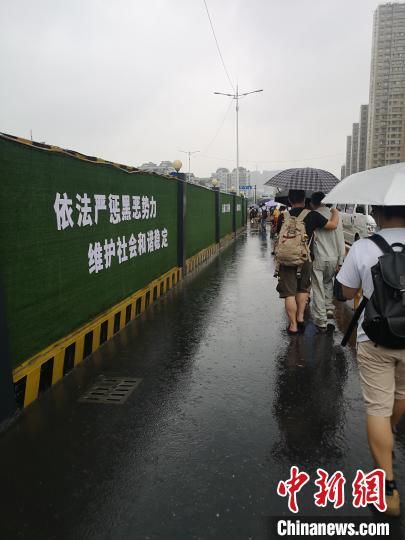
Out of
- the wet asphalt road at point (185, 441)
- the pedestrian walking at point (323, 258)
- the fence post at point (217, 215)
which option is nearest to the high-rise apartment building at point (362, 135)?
the fence post at point (217, 215)

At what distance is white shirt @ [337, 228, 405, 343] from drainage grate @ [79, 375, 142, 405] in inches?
92.7

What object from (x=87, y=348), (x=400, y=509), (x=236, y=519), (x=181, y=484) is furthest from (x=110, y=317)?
(x=400, y=509)

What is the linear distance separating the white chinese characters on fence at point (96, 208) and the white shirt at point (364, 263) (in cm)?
298

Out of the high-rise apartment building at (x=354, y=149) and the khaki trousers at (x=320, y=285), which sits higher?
the high-rise apartment building at (x=354, y=149)

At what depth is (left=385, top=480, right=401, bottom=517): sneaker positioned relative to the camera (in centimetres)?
259

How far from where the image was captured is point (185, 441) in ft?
11.1

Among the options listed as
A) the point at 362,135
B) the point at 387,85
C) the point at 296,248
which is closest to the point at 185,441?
the point at 296,248

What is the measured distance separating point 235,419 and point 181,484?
97 centimetres

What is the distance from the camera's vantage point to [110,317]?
6.12 meters

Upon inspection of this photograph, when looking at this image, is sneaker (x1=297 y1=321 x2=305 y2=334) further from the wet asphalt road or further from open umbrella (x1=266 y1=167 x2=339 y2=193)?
open umbrella (x1=266 y1=167 x2=339 y2=193)

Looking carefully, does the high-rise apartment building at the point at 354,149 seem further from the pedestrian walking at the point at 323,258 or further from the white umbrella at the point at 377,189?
the white umbrella at the point at 377,189

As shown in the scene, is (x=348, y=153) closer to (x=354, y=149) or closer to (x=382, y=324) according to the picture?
(x=354, y=149)

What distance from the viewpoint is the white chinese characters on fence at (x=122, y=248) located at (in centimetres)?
561

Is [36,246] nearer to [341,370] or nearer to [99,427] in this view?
[99,427]
